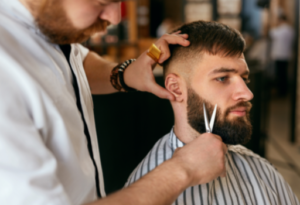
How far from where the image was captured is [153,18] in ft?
34.0

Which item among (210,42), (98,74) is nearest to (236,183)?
(210,42)

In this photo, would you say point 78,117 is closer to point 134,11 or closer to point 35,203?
point 35,203

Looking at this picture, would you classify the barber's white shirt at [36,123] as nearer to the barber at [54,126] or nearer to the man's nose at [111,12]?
the barber at [54,126]

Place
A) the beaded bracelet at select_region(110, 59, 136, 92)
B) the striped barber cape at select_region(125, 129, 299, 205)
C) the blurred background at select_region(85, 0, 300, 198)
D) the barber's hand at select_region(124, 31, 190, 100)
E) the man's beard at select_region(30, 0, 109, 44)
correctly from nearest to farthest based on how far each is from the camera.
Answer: the man's beard at select_region(30, 0, 109, 44) < the barber's hand at select_region(124, 31, 190, 100) < the striped barber cape at select_region(125, 129, 299, 205) < the beaded bracelet at select_region(110, 59, 136, 92) < the blurred background at select_region(85, 0, 300, 198)

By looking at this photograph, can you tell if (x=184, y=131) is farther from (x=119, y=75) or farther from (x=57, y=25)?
(x=57, y=25)

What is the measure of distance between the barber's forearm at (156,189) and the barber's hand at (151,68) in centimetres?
43

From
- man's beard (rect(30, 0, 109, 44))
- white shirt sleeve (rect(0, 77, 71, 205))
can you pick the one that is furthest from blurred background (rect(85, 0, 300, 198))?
white shirt sleeve (rect(0, 77, 71, 205))

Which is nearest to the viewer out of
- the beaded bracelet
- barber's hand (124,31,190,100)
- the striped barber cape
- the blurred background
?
barber's hand (124,31,190,100)

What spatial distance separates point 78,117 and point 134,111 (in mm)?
1048

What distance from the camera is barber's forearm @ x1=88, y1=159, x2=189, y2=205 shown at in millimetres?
770

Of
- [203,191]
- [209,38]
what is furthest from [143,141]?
[209,38]

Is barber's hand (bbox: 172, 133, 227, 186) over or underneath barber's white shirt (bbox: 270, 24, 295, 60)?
over

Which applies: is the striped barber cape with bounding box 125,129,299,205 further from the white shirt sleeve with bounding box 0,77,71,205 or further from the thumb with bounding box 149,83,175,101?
the white shirt sleeve with bounding box 0,77,71,205

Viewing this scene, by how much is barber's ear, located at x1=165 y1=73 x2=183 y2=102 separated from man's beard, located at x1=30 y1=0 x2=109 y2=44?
1.59 feet
